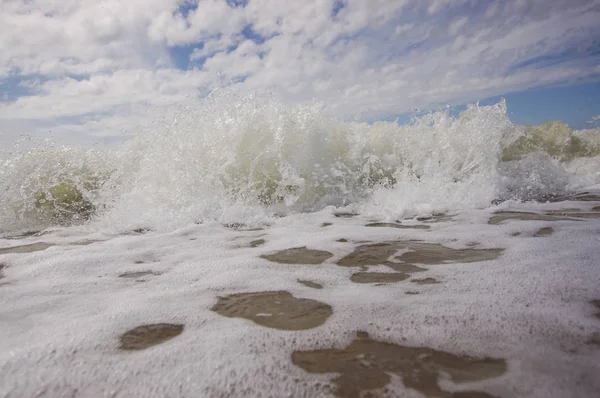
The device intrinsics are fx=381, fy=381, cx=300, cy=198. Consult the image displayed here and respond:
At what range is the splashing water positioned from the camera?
16.0ft

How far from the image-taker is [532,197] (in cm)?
518

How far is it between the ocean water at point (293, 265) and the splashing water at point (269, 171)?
0.03 meters

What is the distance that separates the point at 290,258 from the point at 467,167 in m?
4.26

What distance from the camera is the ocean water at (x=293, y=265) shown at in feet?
4.31

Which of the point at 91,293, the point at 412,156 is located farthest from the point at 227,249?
the point at 412,156

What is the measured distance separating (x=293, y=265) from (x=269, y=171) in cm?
302

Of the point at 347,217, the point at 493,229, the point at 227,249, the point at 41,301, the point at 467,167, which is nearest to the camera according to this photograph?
the point at 41,301

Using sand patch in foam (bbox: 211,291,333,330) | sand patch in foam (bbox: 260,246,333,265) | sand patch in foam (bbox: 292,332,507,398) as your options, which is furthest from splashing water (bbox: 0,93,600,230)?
sand patch in foam (bbox: 292,332,507,398)

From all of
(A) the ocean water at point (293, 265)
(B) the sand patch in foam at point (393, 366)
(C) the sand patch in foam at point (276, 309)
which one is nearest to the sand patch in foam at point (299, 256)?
(A) the ocean water at point (293, 265)

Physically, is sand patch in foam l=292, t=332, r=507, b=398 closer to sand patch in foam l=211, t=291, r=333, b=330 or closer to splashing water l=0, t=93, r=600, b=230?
sand patch in foam l=211, t=291, r=333, b=330

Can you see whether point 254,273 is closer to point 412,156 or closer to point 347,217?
point 347,217

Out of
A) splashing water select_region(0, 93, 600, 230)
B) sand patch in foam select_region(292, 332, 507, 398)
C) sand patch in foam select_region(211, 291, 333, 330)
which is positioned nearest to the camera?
sand patch in foam select_region(292, 332, 507, 398)

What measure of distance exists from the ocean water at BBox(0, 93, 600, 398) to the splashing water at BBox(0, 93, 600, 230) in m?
0.03

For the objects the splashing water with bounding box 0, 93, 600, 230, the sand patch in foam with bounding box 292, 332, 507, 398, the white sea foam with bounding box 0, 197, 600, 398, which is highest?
the splashing water with bounding box 0, 93, 600, 230
